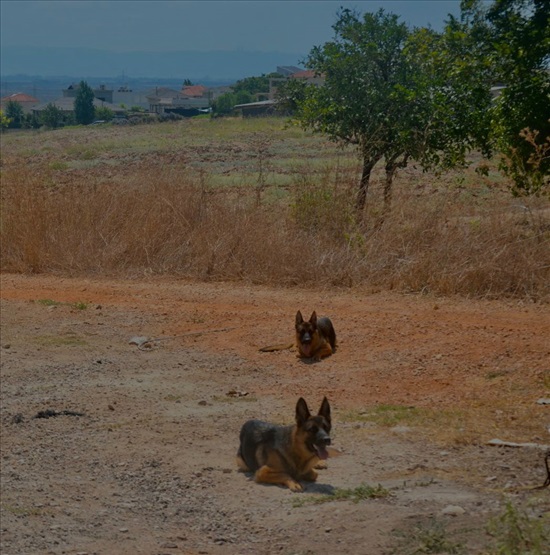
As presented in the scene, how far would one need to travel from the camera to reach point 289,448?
779 cm

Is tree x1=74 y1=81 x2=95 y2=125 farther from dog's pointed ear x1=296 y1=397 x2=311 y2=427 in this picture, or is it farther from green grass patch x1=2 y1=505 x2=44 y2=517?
dog's pointed ear x1=296 y1=397 x2=311 y2=427

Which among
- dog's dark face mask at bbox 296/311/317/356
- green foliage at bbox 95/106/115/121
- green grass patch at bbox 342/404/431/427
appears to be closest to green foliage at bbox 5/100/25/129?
green foliage at bbox 95/106/115/121

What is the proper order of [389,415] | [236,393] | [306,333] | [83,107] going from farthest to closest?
[83,107]
[306,333]
[236,393]
[389,415]

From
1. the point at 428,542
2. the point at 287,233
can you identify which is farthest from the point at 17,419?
the point at 287,233

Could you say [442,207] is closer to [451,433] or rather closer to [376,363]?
[376,363]

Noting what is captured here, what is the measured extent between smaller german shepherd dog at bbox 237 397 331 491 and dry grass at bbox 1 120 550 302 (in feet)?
18.3

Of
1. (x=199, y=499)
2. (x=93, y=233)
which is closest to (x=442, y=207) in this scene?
(x=93, y=233)

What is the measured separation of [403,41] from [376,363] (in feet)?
24.6

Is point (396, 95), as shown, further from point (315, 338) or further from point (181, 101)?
point (181, 101)

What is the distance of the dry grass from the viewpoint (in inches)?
527

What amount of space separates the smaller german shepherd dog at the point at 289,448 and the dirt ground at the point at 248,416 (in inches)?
5.6

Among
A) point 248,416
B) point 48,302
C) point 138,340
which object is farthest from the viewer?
point 48,302

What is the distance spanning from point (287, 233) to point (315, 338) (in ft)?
13.8

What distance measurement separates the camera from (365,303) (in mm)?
13086
